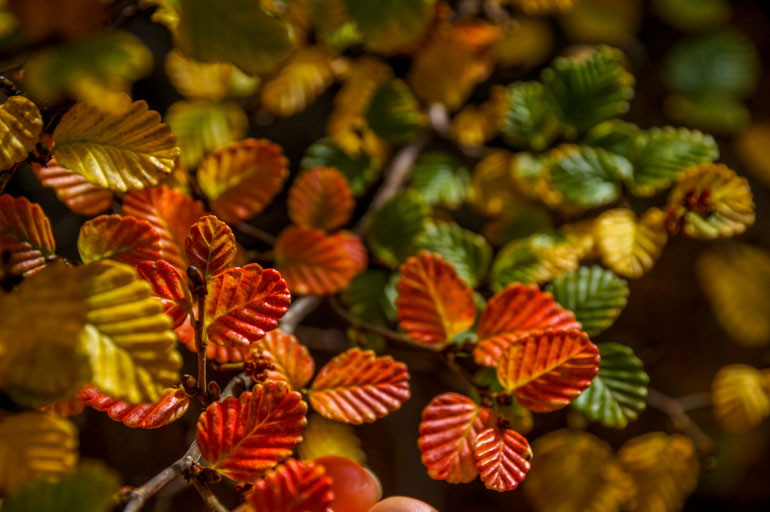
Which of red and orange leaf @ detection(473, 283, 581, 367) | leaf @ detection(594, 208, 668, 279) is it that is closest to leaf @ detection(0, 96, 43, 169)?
red and orange leaf @ detection(473, 283, 581, 367)

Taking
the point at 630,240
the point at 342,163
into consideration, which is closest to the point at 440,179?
the point at 342,163

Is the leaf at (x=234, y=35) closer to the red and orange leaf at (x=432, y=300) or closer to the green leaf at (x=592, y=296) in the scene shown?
the red and orange leaf at (x=432, y=300)

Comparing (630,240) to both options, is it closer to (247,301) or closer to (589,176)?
(589,176)

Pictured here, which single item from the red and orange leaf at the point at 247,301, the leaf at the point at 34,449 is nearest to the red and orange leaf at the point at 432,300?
the red and orange leaf at the point at 247,301

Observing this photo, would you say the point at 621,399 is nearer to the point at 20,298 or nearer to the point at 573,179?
the point at 573,179

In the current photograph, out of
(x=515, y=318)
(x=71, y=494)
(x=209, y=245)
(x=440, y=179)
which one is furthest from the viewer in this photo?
(x=440, y=179)
